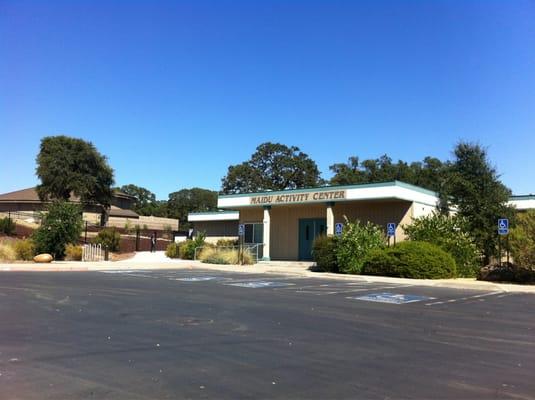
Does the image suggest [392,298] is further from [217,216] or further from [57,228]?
[217,216]

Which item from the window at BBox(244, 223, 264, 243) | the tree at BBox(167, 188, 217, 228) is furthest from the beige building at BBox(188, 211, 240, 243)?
the tree at BBox(167, 188, 217, 228)

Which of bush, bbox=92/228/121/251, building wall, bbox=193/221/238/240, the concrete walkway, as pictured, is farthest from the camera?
building wall, bbox=193/221/238/240

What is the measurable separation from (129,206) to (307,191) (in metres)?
62.5

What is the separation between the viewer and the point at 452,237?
963 inches

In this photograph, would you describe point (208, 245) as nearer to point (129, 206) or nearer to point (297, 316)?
point (297, 316)

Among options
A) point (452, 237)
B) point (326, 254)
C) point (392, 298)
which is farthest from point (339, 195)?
point (392, 298)

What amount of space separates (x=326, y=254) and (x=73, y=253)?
15771mm

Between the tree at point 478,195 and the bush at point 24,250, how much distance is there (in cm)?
2383

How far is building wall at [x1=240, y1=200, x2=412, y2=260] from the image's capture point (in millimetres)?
28375

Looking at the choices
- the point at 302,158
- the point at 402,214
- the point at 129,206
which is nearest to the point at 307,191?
the point at 402,214

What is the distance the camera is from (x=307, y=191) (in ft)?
101

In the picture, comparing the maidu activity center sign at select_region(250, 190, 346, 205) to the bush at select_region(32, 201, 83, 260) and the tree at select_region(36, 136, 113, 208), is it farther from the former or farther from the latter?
the tree at select_region(36, 136, 113, 208)

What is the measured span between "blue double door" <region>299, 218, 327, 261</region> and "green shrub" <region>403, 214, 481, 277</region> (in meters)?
6.70

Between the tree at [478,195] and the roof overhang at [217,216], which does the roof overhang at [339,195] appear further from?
the roof overhang at [217,216]
